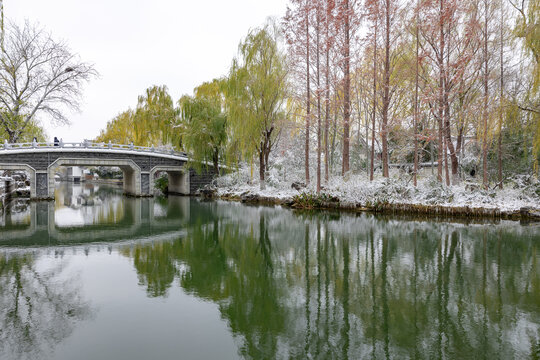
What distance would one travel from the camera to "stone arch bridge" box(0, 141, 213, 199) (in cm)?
2005

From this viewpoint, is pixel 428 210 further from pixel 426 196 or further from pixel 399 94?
pixel 399 94

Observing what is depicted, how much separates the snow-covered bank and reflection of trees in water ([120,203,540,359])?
2843 mm

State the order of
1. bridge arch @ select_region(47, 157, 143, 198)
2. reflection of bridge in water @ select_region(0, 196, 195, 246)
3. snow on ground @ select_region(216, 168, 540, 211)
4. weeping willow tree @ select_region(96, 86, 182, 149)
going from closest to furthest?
reflection of bridge in water @ select_region(0, 196, 195, 246) → snow on ground @ select_region(216, 168, 540, 211) → bridge arch @ select_region(47, 157, 143, 198) → weeping willow tree @ select_region(96, 86, 182, 149)

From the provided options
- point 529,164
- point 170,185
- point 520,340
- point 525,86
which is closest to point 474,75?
point 525,86

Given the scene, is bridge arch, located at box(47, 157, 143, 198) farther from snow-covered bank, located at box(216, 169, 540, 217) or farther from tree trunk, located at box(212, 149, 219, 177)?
snow-covered bank, located at box(216, 169, 540, 217)

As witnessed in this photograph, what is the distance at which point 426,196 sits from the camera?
13047 mm

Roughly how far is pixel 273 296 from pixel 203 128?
19.9m

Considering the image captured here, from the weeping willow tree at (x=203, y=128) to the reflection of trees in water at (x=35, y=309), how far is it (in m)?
17.9

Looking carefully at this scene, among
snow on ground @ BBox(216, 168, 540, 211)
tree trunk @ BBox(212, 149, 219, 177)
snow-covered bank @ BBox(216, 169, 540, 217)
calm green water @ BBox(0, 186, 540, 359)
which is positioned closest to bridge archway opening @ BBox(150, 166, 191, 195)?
tree trunk @ BBox(212, 149, 219, 177)

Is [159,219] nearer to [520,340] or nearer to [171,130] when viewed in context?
[520,340]

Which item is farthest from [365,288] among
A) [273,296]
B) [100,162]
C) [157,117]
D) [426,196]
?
[157,117]

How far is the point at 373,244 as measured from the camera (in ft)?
25.3

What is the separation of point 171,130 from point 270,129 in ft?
31.8

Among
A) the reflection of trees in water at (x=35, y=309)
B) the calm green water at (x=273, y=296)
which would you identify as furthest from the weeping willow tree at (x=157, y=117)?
the reflection of trees in water at (x=35, y=309)
